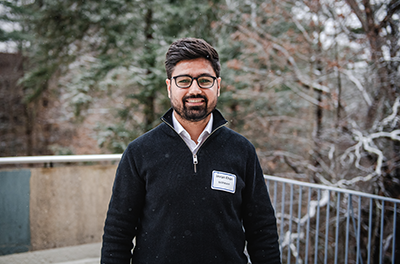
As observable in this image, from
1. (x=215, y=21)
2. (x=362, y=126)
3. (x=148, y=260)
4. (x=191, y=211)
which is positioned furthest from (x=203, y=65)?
(x=215, y=21)

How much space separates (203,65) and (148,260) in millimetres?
1039

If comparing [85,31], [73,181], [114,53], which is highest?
[85,31]

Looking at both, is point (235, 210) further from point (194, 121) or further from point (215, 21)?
point (215, 21)

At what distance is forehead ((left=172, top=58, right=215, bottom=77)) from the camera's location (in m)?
1.48

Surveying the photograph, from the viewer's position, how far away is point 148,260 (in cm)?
142

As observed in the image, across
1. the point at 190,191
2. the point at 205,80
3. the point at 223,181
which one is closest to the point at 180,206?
the point at 190,191

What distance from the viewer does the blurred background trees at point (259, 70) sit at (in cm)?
585

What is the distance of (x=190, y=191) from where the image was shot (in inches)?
55.5

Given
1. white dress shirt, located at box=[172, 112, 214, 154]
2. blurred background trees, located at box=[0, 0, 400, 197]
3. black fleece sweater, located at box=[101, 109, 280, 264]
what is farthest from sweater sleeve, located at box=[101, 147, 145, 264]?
blurred background trees, located at box=[0, 0, 400, 197]

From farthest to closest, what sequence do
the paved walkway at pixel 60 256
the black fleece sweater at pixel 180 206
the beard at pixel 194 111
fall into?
1. the paved walkway at pixel 60 256
2. the beard at pixel 194 111
3. the black fleece sweater at pixel 180 206

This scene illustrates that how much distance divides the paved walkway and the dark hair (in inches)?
120

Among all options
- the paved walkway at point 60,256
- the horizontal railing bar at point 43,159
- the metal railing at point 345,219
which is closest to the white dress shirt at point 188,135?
the metal railing at point 345,219

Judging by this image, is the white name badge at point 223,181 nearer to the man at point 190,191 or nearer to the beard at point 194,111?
the man at point 190,191

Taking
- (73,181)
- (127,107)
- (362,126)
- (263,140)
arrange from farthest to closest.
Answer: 1. (263,140)
2. (127,107)
3. (362,126)
4. (73,181)
